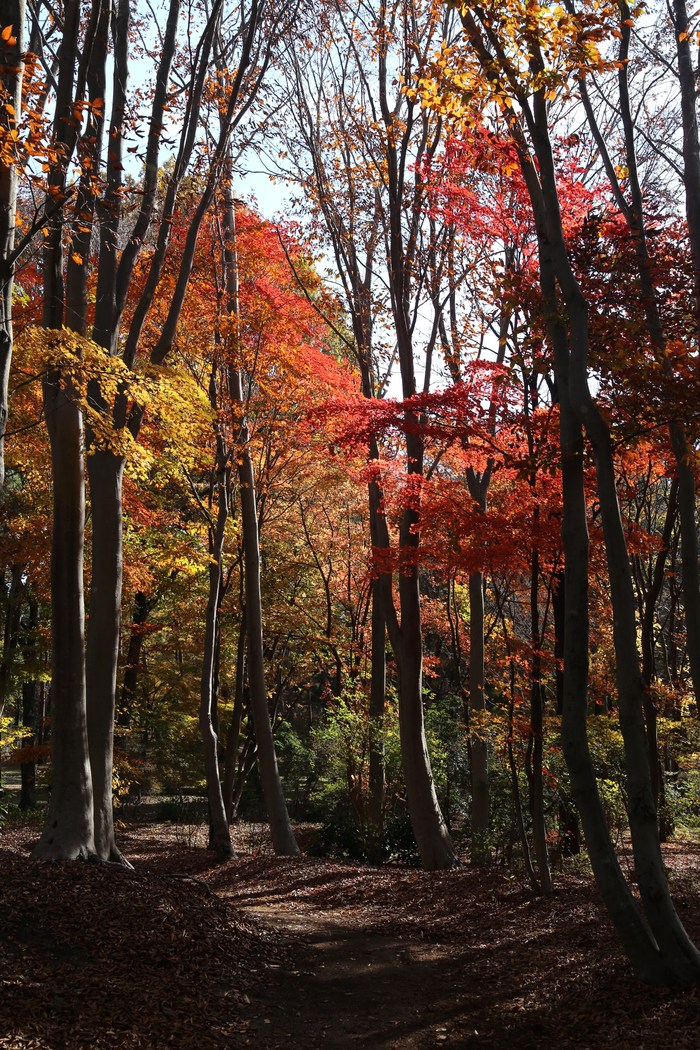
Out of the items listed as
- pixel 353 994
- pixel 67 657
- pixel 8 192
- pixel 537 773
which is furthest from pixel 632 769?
pixel 8 192

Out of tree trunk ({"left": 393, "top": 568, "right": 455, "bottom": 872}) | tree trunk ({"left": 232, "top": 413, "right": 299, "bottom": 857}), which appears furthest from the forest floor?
tree trunk ({"left": 232, "top": 413, "right": 299, "bottom": 857})

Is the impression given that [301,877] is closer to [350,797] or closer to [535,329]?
[350,797]

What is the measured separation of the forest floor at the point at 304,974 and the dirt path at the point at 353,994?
2 centimetres

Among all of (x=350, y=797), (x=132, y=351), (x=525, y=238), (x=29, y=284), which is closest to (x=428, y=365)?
(x=525, y=238)

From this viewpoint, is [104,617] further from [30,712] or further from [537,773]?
[30,712]

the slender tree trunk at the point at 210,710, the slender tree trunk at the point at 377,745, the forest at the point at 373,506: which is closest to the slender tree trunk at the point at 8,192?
the forest at the point at 373,506

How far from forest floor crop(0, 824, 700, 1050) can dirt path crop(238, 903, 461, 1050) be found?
0.05ft

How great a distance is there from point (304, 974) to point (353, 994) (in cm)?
49

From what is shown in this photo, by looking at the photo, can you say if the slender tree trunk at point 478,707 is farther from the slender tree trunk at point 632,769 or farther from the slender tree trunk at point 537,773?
the slender tree trunk at point 632,769

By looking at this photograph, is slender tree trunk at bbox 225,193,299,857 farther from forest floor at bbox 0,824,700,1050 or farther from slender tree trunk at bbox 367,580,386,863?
forest floor at bbox 0,824,700,1050

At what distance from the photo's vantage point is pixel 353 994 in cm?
539

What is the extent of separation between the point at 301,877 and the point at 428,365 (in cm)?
730

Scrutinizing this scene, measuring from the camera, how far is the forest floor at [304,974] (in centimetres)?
421

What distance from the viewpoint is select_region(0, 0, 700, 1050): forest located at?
478cm
